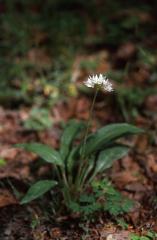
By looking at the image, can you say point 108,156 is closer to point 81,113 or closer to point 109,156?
point 109,156

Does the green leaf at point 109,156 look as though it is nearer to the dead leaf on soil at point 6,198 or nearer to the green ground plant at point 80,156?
the green ground plant at point 80,156

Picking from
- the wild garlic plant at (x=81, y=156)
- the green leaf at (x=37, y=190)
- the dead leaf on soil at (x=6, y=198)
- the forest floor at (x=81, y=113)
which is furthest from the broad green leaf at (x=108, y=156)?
the dead leaf on soil at (x=6, y=198)

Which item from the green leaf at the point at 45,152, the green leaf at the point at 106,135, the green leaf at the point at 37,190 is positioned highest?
the green leaf at the point at 106,135

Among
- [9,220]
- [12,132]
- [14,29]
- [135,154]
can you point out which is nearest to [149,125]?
[135,154]

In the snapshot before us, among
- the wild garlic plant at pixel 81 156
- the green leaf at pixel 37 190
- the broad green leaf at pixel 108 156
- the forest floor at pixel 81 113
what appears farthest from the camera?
the broad green leaf at pixel 108 156

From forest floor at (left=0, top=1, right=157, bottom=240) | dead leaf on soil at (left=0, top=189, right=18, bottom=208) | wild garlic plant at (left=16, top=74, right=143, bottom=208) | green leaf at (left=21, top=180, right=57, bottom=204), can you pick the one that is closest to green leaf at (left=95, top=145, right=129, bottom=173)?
wild garlic plant at (left=16, top=74, right=143, bottom=208)

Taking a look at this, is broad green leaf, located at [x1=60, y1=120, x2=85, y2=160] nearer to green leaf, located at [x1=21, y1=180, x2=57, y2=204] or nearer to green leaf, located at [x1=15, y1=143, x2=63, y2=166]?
green leaf, located at [x1=15, y1=143, x2=63, y2=166]
